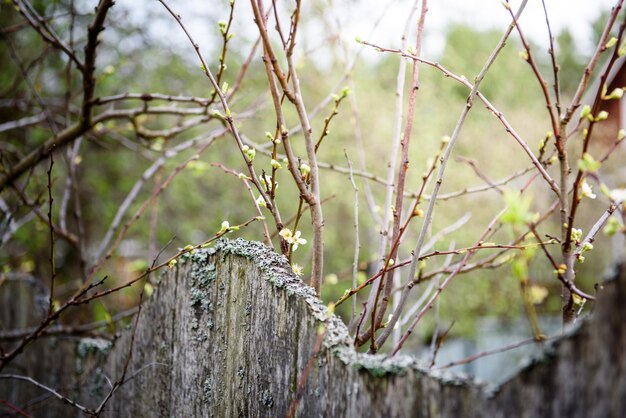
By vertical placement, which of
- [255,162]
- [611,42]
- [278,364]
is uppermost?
[255,162]

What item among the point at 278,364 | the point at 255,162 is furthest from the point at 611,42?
the point at 255,162

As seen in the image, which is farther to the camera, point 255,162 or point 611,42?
point 255,162

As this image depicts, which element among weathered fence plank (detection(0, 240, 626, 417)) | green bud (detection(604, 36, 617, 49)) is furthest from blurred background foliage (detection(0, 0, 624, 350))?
green bud (detection(604, 36, 617, 49))

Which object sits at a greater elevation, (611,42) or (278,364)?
(611,42)

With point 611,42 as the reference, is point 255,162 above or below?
above

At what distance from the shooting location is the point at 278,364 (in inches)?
51.4

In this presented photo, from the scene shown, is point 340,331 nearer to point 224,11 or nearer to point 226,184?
point 224,11

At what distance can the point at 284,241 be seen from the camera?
1.50 meters

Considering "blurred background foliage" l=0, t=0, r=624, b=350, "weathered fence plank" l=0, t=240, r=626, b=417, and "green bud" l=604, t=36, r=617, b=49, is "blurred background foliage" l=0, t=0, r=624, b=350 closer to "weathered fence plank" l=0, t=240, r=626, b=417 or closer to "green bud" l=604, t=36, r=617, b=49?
"weathered fence plank" l=0, t=240, r=626, b=417

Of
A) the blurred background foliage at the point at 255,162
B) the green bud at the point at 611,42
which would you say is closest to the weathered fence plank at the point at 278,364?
the green bud at the point at 611,42

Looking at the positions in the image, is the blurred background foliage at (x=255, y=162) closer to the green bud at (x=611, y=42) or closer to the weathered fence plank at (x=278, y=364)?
the weathered fence plank at (x=278, y=364)

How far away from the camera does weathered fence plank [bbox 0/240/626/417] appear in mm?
842

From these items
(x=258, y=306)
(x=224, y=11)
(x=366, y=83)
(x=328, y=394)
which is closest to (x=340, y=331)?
(x=328, y=394)

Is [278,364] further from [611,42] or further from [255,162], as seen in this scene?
[255,162]
